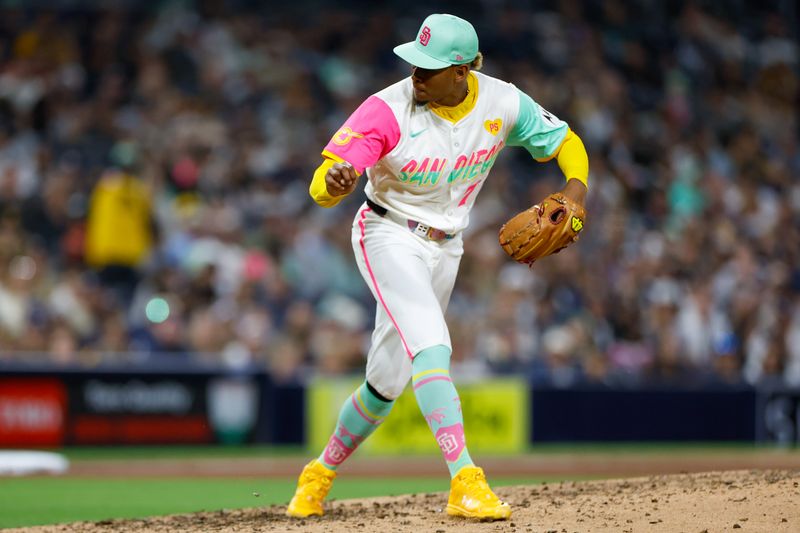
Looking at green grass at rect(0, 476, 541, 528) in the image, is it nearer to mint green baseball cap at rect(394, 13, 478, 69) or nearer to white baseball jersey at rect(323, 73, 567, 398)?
white baseball jersey at rect(323, 73, 567, 398)

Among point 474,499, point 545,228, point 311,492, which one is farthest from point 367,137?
point 311,492

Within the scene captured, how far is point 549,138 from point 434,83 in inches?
28.7

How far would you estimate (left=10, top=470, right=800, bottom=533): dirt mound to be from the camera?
16.9 feet

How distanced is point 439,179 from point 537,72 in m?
10.4

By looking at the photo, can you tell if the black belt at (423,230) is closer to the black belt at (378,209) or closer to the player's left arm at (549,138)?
the black belt at (378,209)

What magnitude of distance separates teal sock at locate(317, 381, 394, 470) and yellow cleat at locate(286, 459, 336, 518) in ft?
0.17

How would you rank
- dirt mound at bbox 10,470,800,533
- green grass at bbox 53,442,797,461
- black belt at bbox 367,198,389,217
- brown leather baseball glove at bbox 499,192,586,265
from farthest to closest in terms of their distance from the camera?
green grass at bbox 53,442,797,461 < black belt at bbox 367,198,389,217 < brown leather baseball glove at bbox 499,192,586,265 < dirt mound at bbox 10,470,800,533

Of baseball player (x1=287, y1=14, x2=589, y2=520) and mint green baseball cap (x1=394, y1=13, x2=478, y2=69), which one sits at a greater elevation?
mint green baseball cap (x1=394, y1=13, x2=478, y2=69)

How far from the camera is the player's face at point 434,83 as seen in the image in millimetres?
5555

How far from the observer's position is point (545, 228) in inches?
223

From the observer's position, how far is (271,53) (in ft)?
50.2

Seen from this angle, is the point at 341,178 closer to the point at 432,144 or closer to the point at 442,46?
the point at 432,144

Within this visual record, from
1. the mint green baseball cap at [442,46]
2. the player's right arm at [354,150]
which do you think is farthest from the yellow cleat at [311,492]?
the mint green baseball cap at [442,46]

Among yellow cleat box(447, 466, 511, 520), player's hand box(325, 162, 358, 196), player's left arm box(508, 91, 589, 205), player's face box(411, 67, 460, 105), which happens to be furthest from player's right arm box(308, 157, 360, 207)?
yellow cleat box(447, 466, 511, 520)
